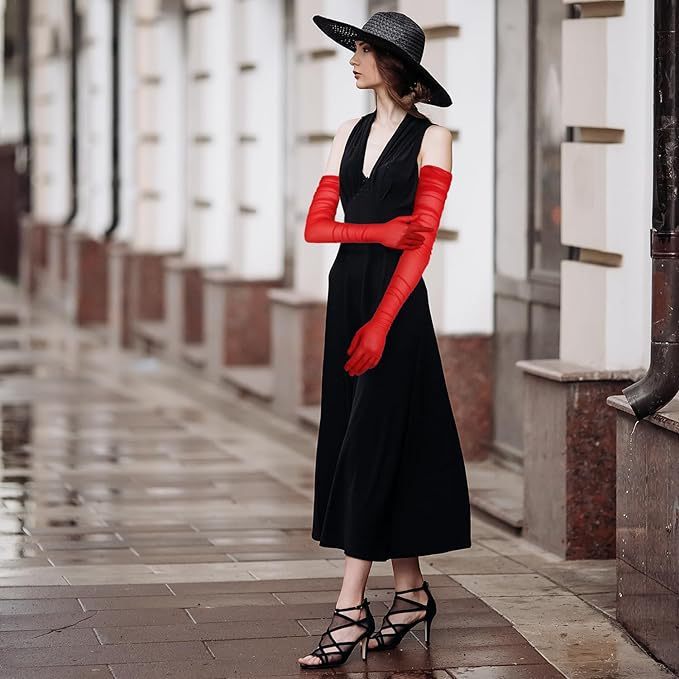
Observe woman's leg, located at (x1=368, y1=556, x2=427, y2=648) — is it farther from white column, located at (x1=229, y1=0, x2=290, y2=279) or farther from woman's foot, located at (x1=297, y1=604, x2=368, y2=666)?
white column, located at (x1=229, y1=0, x2=290, y2=279)

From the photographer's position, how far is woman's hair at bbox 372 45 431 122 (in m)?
5.72

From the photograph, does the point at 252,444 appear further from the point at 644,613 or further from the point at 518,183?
the point at 644,613

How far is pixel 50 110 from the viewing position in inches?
1013

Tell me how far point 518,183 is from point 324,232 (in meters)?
3.74

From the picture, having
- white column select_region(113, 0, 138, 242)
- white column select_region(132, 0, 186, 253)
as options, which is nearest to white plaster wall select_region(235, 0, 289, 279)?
white column select_region(132, 0, 186, 253)

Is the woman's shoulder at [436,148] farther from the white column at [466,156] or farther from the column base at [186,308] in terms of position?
the column base at [186,308]

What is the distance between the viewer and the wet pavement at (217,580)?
18.9 ft

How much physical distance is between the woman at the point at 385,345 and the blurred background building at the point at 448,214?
73cm

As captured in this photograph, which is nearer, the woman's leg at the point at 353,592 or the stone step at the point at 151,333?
the woman's leg at the point at 353,592

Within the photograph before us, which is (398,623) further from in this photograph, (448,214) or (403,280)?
(448,214)

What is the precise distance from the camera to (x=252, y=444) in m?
11.0

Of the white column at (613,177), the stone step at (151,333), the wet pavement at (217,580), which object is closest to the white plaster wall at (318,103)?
the wet pavement at (217,580)

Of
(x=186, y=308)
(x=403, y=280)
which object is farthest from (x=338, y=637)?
(x=186, y=308)

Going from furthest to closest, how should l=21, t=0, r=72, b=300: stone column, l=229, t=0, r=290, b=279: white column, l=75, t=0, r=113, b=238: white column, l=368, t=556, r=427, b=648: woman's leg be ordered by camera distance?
l=21, t=0, r=72, b=300: stone column
l=75, t=0, r=113, b=238: white column
l=229, t=0, r=290, b=279: white column
l=368, t=556, r=427, b=648: woman's leg
